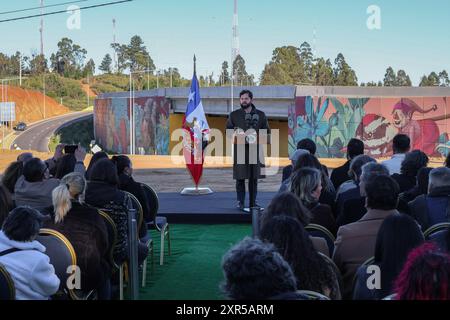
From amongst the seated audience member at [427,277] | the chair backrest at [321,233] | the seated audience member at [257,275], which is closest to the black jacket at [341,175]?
the chair backrest at [321,233]

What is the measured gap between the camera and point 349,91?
4594 centimetres

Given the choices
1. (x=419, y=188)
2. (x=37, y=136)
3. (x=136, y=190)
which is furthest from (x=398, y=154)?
Answer: (x=37, y=136)

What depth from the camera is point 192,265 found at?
7.27 m

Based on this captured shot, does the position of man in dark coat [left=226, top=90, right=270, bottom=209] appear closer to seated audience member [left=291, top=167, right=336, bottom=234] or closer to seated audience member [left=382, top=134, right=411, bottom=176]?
seated audience member [left=382, top=134, right=411, bottom=176]

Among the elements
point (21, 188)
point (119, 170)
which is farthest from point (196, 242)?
point (21, 188)

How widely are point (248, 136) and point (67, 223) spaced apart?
4921 millimetres

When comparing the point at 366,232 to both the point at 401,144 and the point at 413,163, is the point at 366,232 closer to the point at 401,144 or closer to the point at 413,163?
the point at 413,163

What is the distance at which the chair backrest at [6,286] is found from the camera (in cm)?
364

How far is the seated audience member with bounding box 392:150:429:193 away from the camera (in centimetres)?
630

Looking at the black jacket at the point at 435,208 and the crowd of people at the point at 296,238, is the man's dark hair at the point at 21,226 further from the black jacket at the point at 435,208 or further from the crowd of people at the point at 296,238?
the black jacket at the point at 435,208

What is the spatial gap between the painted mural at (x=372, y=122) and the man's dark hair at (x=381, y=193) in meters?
35.3

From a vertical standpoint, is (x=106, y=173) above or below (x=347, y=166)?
above
